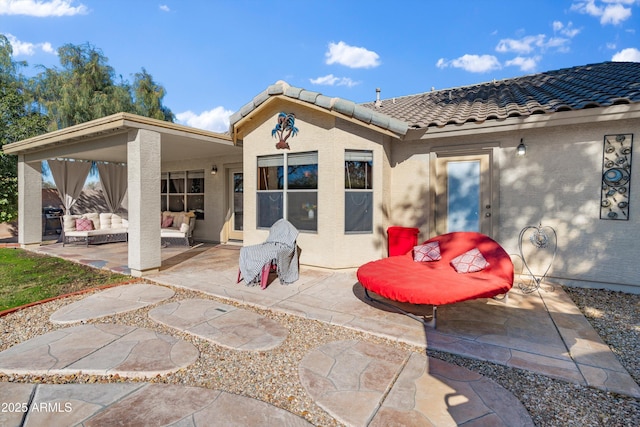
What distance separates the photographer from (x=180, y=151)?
929 centimetres

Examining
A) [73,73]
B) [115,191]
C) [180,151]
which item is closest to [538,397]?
[180,151]

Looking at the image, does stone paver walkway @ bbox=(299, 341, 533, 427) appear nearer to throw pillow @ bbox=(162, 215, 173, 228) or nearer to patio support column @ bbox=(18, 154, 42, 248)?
throw pillow @ bbox=(162, 215, 173, 228)

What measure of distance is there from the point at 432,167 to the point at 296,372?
17.0 ft

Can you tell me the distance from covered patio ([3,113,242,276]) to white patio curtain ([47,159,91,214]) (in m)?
0.19

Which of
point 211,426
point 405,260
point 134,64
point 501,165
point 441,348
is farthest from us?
point 134,64

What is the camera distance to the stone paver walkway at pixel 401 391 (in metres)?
2.19

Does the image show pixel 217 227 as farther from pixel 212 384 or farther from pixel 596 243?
pixel 596 243

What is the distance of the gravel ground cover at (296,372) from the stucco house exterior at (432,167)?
1.81 metres

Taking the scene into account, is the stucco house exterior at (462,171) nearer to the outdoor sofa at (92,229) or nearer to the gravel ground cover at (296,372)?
the gravel ground cover at (296,372)

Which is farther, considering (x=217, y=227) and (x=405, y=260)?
(x=217, y=227)

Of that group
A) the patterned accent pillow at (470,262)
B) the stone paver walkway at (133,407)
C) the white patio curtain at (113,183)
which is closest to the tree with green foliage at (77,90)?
the white patio curtain at (113,183)

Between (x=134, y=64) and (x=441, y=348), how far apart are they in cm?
2416

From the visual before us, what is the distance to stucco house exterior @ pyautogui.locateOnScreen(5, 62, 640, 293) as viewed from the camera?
5203 millimetres

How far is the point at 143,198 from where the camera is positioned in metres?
5.96
